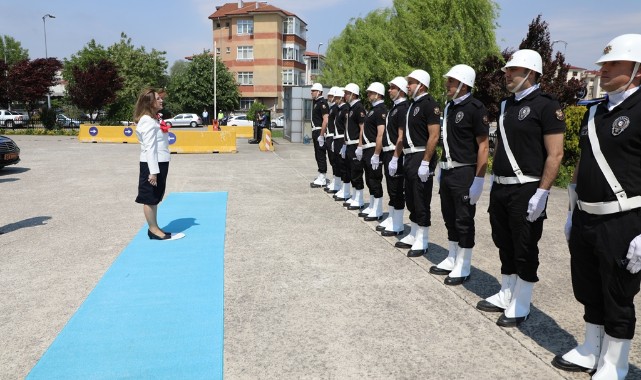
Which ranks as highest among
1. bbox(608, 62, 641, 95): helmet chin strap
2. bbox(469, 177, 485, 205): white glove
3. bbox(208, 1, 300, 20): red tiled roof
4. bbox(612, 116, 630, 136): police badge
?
bbox(208, 1, 300, 20): red tiled roof

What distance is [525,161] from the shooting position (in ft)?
13.0

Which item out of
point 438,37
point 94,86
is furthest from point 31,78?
point 438,37

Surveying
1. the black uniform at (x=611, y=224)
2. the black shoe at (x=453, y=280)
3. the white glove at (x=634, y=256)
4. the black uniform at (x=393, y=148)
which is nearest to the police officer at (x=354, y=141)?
the black uniform at (x=393, y=148)

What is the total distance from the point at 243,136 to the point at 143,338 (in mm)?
28962

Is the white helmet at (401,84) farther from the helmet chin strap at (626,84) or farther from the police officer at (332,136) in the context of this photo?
the helmet chin strap at (626,84)

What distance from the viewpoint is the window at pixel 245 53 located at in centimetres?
6384

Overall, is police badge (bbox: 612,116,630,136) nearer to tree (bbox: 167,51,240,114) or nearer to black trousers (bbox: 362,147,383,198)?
black trousers (bbox: 362,147,383,198)

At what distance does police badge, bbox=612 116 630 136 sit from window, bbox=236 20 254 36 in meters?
64.8

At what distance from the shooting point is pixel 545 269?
573cm

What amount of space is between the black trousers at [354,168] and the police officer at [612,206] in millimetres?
5469

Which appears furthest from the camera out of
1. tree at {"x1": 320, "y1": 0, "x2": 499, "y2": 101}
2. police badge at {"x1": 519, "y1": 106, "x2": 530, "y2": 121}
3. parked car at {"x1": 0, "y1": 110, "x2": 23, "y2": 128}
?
parked car at {"x1": 0, "y1": 110, "x2": 23, "y2": 128}

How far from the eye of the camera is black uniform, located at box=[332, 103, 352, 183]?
957 centimetres

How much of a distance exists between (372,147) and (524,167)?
167 inches

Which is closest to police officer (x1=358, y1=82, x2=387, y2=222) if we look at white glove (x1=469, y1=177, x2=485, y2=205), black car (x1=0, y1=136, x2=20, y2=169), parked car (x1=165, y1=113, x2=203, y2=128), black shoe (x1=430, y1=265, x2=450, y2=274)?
black shoe (x1=430, y1=265, x2=450, y2=274)
